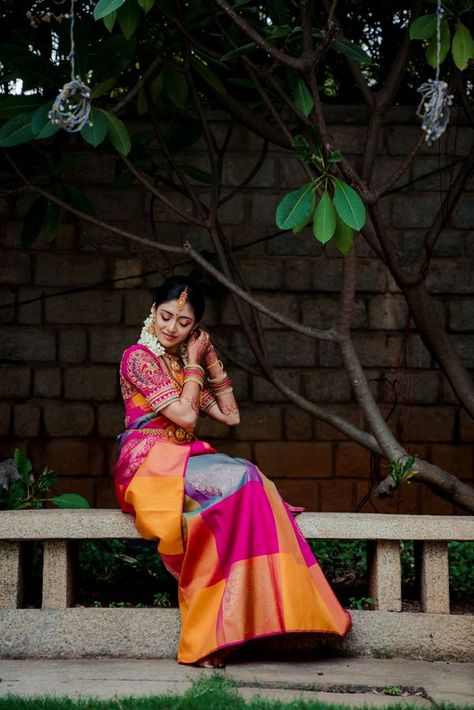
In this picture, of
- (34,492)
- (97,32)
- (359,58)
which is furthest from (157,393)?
(97,32)

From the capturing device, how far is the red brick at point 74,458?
575 centimetres

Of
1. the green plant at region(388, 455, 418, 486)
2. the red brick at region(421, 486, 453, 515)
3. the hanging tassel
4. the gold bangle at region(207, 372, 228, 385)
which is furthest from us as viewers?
the red brick at region(421, 486, 453, 515)

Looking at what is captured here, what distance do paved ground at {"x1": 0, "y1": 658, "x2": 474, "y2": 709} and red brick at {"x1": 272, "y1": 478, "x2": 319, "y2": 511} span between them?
1.94 m

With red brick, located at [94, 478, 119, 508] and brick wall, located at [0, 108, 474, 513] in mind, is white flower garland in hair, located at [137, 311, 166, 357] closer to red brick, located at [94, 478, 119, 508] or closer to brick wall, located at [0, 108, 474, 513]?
brick wall, located at [0, 108, 474, 513]

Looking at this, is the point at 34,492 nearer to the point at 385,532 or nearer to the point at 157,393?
the point at 157,393

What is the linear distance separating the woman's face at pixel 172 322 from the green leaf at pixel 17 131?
0.85 m

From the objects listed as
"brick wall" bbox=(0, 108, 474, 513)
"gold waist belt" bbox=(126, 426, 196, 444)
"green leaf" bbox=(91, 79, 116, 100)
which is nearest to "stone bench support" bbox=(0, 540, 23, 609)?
"gold waist belt" bbox=(126, 426, 196, 444)

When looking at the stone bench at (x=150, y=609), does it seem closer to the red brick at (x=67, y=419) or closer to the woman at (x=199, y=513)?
the woman at (x=199, y=513)

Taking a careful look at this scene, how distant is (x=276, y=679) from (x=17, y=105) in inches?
93.3

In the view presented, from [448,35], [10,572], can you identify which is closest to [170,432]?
[10,572]

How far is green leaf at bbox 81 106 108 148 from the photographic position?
3625mm

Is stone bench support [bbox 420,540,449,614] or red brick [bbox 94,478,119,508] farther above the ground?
red brick [bbox 94,478,119,508]

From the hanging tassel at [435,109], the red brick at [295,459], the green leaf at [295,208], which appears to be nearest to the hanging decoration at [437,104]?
the hanging tassel at [435,109]

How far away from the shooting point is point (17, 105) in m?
3.85
